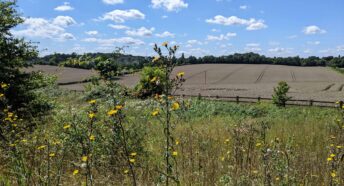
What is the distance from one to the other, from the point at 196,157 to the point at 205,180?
932 millimetres

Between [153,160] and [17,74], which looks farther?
[17,74]

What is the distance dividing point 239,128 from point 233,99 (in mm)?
28746

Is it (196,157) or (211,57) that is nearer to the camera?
(196,157)

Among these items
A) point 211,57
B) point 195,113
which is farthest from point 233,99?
point 211,57

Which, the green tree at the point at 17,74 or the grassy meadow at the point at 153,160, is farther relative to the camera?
the green tree at the point at 17,74

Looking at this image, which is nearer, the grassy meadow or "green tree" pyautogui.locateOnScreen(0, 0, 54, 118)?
the grassy meadow

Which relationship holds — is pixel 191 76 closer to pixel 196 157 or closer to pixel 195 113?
pixel 195 113

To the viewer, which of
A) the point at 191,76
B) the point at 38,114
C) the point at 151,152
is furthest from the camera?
the point at 191,76

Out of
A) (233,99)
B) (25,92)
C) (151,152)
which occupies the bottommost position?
(233,99)

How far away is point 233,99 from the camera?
105 feet

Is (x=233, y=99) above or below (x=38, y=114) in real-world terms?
below

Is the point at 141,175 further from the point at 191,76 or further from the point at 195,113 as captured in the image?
the point at 191,76

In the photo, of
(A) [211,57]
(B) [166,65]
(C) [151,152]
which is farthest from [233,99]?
(A) [211,57]

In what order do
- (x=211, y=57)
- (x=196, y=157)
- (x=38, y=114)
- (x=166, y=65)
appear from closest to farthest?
1. (x=166, y=65)
2. (x=196, y=157)
3. (x=38, y=114)
4. (x=211, y=57)
